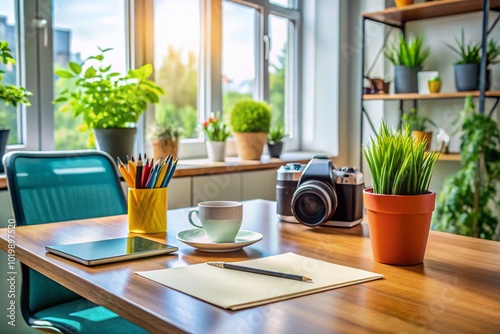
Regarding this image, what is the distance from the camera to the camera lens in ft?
4.59

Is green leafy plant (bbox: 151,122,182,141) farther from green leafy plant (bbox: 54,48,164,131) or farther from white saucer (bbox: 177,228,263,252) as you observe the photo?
white saucer (bbox: 177,228,263,252)

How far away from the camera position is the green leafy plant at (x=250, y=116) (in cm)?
289

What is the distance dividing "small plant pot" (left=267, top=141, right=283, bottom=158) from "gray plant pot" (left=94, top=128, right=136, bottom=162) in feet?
3.18

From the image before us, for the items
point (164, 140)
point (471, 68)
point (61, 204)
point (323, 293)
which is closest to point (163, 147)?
point (164, 140)

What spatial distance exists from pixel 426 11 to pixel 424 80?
381 mm

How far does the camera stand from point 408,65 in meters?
3.19

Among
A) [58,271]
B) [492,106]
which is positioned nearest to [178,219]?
[58,271]

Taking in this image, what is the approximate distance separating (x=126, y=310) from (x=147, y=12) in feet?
6.76

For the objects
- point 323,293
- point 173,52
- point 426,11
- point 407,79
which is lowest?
point 323,293

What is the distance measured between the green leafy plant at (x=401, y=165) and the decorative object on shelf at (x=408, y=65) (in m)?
2.16

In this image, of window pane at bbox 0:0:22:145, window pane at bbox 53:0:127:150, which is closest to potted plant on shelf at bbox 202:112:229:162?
window pane at bbox 53:0:127:150

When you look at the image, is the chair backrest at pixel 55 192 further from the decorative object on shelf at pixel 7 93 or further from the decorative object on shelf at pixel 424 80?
the decorative object on shelf at pixel 424 80

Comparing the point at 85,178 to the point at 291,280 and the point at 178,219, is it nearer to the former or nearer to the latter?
the point at 178,219

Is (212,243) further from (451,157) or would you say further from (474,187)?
(451,157)
